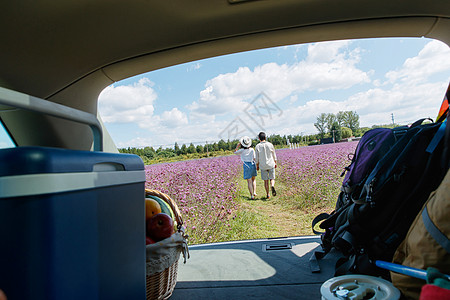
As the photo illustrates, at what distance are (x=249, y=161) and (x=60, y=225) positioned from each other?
17.5 feet

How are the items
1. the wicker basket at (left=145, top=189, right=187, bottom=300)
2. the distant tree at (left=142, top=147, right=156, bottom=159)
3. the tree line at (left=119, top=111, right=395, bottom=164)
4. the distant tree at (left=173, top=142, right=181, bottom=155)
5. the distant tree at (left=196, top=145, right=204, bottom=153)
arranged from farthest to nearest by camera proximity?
1. the distant tree at (left=196, top=145, right=204, bottom=153)
2. the distant tree at (left=173, top=142, right=181, bottom=155)
3. the tree line at (left=119, top=111, right=395, bottom=164)
4. the distant tree at (left=142, top=147, right=156, bottom=159)
5. the wicker basket at (left=145, top=189, right=187, bottom=300)

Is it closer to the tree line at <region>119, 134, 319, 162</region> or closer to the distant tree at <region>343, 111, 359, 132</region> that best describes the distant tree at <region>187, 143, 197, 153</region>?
the tree line at <region>119, 134, 319, 162</region>

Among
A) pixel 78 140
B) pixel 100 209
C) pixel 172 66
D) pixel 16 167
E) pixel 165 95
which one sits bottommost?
pixel 100 209

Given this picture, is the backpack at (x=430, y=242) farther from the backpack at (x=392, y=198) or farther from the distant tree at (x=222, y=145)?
the distant tree at (x=222, y=145)

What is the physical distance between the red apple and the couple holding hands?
4.34 m

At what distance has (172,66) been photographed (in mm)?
1812

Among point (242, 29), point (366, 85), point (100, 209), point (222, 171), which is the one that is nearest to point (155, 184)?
point (222, 171)

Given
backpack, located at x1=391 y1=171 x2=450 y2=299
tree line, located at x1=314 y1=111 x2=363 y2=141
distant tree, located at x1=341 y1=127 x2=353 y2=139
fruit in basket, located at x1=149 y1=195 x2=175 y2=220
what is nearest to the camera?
backpack, located at x1=391 y1=171 x2=450 y2=299

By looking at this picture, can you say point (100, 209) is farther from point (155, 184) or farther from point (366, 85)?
point (366, 85)

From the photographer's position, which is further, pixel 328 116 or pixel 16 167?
pixel 328 116

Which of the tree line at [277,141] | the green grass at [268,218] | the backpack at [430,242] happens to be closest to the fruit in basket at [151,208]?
the backpack at [430,242]

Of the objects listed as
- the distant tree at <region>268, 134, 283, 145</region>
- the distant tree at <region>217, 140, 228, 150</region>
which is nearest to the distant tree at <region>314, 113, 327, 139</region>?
the distant tree at <region>268, 134, 283, 145</region>

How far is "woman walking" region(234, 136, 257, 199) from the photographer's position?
5859mm

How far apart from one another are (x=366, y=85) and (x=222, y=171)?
321 cm
